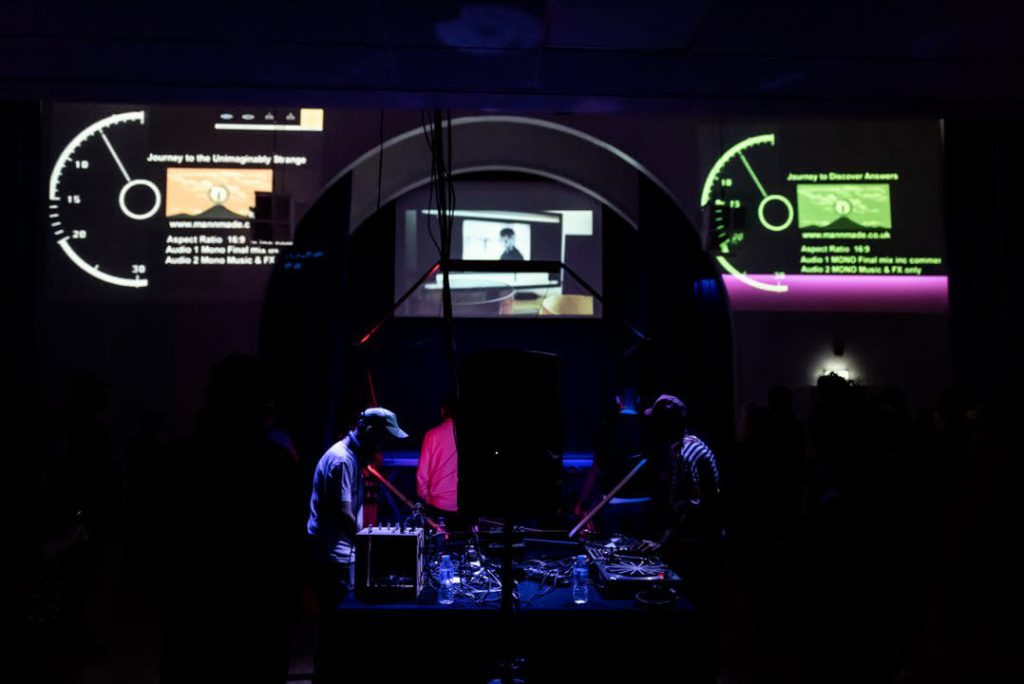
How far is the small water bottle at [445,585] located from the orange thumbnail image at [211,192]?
4.32 metres

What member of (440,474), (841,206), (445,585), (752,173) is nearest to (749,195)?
(752,173)

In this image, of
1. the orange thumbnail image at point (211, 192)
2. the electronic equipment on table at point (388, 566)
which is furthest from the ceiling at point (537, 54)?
the orange thumbnail image at point (211, 192)

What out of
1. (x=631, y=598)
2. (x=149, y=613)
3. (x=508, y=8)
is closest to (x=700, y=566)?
(x=631, y=598)

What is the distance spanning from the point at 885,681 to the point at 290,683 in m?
2.59

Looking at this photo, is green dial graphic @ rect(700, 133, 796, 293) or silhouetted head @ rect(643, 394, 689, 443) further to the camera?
green dial graphic @ rect(700, 133, 796, 293)

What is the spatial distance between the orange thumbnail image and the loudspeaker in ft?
13.8

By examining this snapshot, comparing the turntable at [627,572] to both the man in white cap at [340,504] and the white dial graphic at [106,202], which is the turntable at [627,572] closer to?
the man in white cap at [340,504]

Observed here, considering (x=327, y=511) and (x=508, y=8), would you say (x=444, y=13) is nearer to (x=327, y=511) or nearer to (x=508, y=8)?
(x=508, y=8)

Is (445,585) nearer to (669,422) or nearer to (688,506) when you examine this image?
(688,506)

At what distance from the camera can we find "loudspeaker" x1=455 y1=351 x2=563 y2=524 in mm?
2533

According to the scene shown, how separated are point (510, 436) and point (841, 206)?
5392 mm

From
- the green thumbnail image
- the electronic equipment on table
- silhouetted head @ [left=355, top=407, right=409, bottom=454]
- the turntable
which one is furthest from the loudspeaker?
the green thumbnail image

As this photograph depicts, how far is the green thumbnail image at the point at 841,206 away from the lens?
21.0 feet

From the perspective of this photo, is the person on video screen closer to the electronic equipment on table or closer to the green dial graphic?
the green dial graphic
